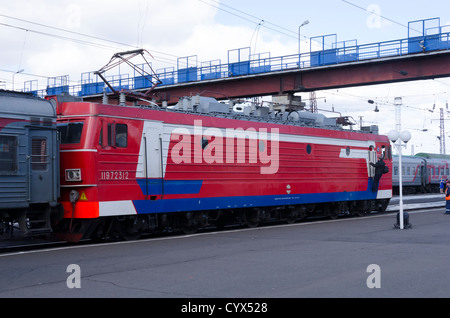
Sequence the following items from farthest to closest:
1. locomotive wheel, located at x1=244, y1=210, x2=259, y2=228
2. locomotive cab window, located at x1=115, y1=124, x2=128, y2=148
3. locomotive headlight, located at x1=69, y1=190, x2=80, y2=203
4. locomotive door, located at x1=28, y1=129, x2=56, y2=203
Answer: locomotive wheel, located at x1=244, y1=210, x2=259, y2=228, locomotive cab window, located at x1=115, y1=124, x2=128, y2=148, locomotive headlight, located at x1=69, y1=190, x2=80, y2=203, locomotive door, located at x1=28, y1=129, x2=56, y2=203

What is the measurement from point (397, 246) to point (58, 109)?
933 cm

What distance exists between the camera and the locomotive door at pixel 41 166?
544 inches

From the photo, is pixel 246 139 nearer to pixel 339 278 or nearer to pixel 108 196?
pixel 108 196

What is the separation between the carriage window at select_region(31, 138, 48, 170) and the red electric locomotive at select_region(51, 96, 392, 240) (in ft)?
2.99

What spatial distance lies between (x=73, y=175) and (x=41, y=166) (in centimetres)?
97

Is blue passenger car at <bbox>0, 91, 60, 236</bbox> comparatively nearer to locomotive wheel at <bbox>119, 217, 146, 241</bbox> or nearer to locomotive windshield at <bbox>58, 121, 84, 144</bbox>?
locomotive windshield at <bbox>58, 121, 84, 144</bbox>

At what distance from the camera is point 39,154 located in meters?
14.1

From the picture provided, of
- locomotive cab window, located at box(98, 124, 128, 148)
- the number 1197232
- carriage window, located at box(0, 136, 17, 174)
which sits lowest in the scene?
the number 1197232

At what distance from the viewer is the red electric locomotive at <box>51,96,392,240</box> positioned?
14914 millimetres

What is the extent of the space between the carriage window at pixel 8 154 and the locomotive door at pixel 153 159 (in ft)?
12.3

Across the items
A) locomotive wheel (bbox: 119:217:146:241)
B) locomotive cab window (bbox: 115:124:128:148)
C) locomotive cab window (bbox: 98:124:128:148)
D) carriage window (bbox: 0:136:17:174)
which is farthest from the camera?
locomotive wheel (bbox: 119:217:146:241)

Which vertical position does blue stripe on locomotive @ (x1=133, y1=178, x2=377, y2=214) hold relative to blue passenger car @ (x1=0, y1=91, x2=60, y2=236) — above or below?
below

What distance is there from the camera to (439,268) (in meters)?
10.6

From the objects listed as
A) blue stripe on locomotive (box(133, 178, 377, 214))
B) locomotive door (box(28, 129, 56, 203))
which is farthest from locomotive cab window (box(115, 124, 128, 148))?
locomotive door (box(28, 129, 56, 203))
